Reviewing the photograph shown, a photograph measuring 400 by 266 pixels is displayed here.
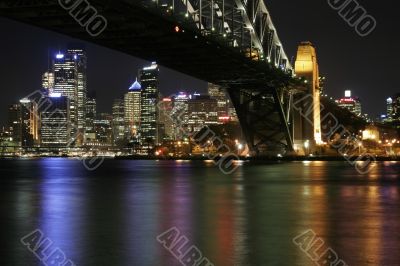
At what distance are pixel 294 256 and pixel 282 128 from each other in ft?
219

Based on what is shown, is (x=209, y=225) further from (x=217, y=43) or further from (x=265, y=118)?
(x=265, y=118)

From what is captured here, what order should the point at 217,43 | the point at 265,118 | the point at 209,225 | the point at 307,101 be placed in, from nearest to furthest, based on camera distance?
the point at 209,225
the point at 217,43
the point at 265,118
the point at 307,101

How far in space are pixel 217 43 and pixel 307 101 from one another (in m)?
43.4

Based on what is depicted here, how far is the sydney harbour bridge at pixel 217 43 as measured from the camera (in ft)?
112

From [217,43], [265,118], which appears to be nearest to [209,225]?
[217,43]

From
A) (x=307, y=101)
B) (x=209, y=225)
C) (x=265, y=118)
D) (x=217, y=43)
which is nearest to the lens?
(x=209, y=225)

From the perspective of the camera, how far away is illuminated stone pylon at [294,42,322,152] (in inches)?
3460

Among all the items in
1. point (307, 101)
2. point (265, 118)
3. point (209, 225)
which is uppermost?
point (307, 101)

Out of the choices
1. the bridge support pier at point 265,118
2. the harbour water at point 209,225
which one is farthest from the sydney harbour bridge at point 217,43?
the harbour water at point 209,225

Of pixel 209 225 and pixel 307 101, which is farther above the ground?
pixel 307 101

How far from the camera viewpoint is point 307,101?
88875 millimetres

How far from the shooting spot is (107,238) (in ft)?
47.5

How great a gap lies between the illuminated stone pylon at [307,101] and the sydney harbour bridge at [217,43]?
142mm

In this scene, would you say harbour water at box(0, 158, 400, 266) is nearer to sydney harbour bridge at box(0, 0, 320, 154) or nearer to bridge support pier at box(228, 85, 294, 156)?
sydney harbour bridge at box(0, 0, 320, 154)
